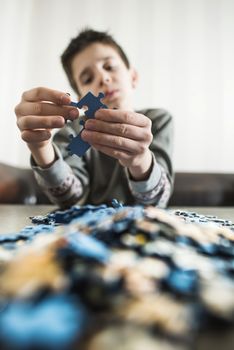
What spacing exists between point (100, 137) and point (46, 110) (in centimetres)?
12

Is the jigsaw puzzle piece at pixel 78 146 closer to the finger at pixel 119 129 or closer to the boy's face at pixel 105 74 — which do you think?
the finger at pixel 119 129

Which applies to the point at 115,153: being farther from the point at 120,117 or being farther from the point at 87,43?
the point at 87,43

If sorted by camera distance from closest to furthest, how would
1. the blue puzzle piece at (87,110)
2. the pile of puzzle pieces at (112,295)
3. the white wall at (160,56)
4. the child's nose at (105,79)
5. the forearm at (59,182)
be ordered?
1. the pile of puzzle pieces at (112,295)
2. the blue puzzle piece at (87,110)
3. the forearm at (59,182)
4. the child's nose at (105,79)
5. the white wall at (160,56)

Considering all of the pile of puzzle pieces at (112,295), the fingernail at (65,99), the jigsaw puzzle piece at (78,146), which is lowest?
the pile of puzzle pieces at (112,295)

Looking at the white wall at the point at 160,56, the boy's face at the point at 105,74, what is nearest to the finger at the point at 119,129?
the boy's face at the point at 105,74

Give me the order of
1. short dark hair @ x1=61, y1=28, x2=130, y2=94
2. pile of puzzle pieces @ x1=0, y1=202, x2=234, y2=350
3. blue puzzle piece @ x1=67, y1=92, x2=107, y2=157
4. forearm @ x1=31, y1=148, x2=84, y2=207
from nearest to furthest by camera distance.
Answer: pile of puzzle pieces @ x1=0, y1=202, x2=234, y2=350 < blue puzzle piece @ x1=67, y1=92, x2=107, y2=157 < forearm @ x1=31, y1=148, x2=84, y2=207 < short dark hair @ x1=61, y1=28, x2=130, y2=94

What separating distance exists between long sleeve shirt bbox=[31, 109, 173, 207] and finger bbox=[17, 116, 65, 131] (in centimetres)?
14

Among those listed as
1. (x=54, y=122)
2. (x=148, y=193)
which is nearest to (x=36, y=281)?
(x=54, y=122)

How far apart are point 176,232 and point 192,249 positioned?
16 mm

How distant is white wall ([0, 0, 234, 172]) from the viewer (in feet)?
5.95

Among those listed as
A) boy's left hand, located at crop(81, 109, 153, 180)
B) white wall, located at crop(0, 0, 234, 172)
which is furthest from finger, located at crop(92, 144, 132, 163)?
white wall, located at crop(0, 0, 234, 172)

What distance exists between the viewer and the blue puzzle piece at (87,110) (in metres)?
0.54

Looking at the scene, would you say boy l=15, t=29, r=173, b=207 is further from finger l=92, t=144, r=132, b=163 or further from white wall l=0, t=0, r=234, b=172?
white wall l=0, t=0, r=234, b=172

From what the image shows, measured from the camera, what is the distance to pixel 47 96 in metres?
0.61
